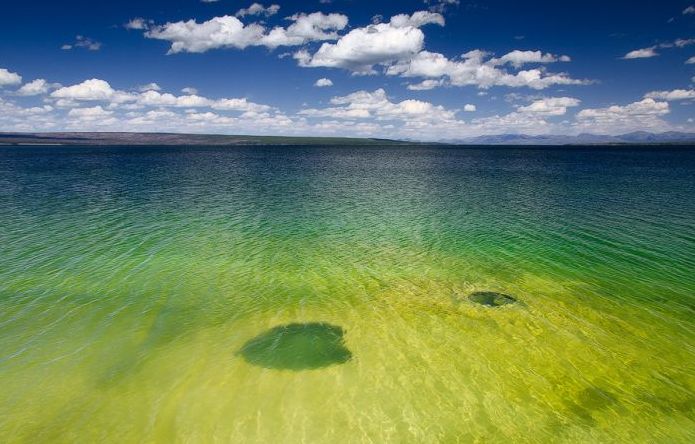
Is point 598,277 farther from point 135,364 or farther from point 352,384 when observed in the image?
point 135,364

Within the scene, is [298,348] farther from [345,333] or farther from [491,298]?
[491,298]

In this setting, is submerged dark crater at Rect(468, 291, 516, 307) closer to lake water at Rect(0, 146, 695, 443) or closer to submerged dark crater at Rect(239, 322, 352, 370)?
lake water at Rect(0, 146, 695, 443)

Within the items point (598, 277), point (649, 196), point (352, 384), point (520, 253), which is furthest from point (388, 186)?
point (352, 384)

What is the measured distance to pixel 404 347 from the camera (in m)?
15.2

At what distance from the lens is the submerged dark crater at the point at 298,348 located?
556 inches

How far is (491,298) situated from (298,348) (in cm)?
1025

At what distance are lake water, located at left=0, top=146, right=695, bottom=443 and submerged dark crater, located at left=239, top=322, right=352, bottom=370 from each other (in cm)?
9

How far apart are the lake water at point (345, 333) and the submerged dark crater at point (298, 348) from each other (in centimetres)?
9

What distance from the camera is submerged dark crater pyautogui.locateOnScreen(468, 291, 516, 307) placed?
1930 cm

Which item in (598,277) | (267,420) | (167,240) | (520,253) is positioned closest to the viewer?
(267,420)

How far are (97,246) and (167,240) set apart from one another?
4.47m

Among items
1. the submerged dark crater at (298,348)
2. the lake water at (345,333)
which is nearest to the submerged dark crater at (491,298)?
the lake water at (345,333)

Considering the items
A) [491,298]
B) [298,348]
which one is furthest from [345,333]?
Result: [491,298]

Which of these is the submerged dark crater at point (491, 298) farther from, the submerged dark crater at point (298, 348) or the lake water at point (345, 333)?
the submerged dark crater at point (298, 348)
